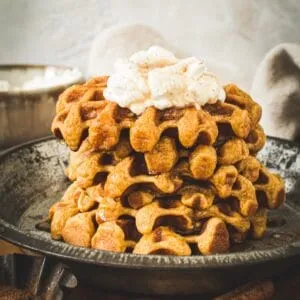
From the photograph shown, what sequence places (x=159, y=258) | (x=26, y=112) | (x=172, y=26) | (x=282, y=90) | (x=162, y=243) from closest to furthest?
(x=159, y=258) → (x=162, y=243) → (x=26, y=112) → (x=282, y=90) → (x=172, y=26)

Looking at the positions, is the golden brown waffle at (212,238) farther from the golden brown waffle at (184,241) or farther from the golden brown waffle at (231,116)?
the golden brown waffle at (231,116)

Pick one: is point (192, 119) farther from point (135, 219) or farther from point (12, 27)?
point (12, 27)

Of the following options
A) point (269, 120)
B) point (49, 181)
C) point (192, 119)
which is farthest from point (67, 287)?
point (269, 120)

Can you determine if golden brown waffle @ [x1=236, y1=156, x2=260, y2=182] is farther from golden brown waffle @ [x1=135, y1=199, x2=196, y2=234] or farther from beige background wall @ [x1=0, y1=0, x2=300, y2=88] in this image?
beige background wall @ [x1=0, y1=0, x2=300, y2=88]

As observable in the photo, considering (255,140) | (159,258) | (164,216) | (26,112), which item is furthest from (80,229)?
(26,112)

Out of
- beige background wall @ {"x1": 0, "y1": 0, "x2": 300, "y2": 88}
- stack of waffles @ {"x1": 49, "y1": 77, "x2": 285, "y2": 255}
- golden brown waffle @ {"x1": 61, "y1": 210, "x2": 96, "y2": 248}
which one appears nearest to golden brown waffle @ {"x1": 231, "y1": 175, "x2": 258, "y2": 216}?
stack of waffles @ {"x1": 49, "y1": 77, "x2": 285, "y2": 255}

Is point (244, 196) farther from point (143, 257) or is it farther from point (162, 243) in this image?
point (143, 257)

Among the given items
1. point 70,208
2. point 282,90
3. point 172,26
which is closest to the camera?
point 70,208
